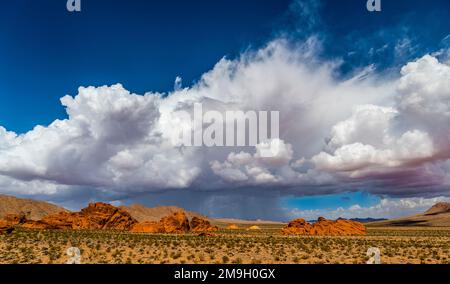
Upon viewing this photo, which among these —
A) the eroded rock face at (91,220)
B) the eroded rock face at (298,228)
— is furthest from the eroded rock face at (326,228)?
the eroded rock face at (91,220)

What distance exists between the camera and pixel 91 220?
9338cm

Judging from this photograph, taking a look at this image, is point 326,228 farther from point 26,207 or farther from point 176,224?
point 26,207

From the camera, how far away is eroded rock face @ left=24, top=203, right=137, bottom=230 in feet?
276

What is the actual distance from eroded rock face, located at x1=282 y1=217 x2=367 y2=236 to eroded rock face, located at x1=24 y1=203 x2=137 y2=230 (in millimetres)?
42620

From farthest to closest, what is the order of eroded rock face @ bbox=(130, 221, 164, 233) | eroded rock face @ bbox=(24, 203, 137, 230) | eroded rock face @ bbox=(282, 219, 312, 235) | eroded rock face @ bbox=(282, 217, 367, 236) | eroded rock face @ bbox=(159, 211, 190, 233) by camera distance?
eroded rock face @ bbox=(282, 219, 312, 235) < eroded rock face @ bbox=(282, 217, 367, 236) < eroded rock face @ bbox=(159, 211, 190, 233) < eroded rock face @ bbox=(24, 203, 137, 230) < eroded rock face @ bbox=(130, 221, 164, 233)

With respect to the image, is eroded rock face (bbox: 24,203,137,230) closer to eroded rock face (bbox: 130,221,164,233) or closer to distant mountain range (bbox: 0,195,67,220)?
eroded rock face (bbox: 130,221,164,233)

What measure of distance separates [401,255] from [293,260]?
1222 cm

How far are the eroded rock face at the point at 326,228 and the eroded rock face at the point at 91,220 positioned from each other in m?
42.6

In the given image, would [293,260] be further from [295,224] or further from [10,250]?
[295,224]

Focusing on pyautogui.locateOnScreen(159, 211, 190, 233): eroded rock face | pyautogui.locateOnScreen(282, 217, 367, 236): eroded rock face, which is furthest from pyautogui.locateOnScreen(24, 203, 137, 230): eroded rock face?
pyautogui.locateOnScreen(282, 217, 367, 236): eroded rock face
